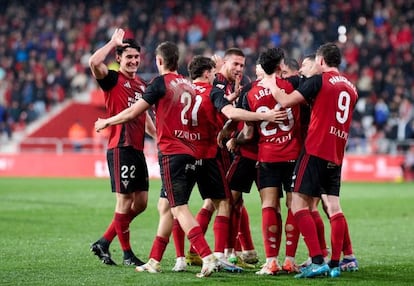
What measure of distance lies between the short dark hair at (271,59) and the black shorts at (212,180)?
3.90ft

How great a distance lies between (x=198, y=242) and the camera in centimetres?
927

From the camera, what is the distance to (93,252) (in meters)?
11.0

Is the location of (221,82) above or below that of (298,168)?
above

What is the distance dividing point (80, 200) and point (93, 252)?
31.1ft

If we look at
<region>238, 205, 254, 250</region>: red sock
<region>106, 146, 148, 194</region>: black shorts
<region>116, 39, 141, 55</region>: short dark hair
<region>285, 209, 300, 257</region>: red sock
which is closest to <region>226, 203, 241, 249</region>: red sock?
<region>238, 205, 254, 250</region>: red sock

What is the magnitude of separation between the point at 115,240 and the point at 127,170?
3.07 m

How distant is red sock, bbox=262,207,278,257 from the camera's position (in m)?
9.69

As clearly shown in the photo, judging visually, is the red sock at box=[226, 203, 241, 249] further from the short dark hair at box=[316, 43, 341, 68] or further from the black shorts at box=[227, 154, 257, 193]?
the short dark hair at box=[316, 43, 341, 68]

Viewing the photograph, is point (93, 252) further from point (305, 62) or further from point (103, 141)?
point (103, 141)

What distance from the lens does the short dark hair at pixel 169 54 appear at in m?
9.55

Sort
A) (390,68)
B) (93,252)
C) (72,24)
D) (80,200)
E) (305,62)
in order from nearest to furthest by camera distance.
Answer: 1. (305,62)
2. (93,252)
3. (80,200)
4. (390,68)
5. (72,24)

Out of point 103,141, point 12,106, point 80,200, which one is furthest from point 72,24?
point 80,200

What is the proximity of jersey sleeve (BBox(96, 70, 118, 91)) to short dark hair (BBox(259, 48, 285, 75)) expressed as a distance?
2002 mm

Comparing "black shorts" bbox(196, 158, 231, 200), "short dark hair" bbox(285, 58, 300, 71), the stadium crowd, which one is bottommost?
"black shorts" bbox(196, 158, 231, 200)
